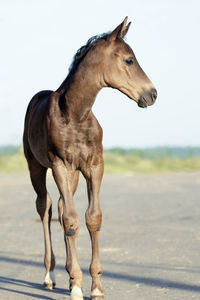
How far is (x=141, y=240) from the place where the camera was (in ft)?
33.0

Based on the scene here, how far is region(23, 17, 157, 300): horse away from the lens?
230 inches

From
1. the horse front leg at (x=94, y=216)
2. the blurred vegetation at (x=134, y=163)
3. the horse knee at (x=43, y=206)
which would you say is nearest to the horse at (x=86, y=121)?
the horse front leg at (x=94, y=216)

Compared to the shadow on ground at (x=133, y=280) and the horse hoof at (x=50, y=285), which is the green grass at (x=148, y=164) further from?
the horse hoof at (x=50, y=285)

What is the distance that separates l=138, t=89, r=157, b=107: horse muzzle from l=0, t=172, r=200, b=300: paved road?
82.2 inches

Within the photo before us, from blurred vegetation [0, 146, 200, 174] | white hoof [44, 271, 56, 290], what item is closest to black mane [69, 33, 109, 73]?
white hoof [44, 271, 56, 290]

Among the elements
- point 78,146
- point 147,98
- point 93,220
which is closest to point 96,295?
point 93,220

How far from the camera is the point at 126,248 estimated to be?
9.41 metres

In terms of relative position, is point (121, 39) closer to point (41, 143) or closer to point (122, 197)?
point (41, 143)

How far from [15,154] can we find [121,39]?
28.6 metres

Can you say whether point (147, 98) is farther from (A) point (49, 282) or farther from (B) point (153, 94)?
(A) point (49, 282)

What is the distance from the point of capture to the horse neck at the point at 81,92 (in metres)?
5.97

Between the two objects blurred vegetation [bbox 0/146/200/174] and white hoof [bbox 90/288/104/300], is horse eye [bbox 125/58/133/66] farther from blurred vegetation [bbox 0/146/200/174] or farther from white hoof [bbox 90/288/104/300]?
blurred vegetation [bbox 0/146/200/174]

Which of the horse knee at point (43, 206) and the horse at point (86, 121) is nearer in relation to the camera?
the horse at point (86, 121)

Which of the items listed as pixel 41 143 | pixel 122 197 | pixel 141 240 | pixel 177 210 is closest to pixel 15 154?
pixel 122 197
